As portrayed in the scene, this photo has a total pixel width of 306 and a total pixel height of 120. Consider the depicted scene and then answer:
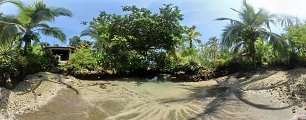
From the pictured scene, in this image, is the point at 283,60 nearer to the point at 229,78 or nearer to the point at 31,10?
the point at 229,78

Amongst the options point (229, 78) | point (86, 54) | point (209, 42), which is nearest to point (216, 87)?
point (229, 78)

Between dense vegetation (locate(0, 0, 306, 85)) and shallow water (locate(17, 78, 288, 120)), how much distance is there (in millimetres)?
2056

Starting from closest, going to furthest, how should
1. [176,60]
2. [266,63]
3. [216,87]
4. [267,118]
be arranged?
[267,118] → [216,87] → [266,63] → [176,60]

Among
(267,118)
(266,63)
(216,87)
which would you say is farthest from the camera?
(266,63)

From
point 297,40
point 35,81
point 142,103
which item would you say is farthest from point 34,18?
point 297,40

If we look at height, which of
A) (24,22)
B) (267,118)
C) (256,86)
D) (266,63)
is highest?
(24,22)

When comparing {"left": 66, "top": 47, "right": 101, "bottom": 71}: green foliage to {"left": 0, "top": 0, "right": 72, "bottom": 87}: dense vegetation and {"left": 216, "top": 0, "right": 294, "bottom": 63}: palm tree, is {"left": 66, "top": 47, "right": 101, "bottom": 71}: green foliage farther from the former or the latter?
{"left": 216, "top": 0, "right": 294, "bottom": 63}: palm tree

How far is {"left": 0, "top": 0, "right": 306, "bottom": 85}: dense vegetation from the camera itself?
1506 centimetres

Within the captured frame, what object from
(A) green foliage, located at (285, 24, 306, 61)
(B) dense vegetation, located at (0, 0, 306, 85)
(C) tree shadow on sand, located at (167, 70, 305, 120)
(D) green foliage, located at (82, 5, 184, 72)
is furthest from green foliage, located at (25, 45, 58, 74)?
(A) green foliage, located at (285, 24, 306, 61)

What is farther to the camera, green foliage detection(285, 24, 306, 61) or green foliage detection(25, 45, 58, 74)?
green foliage detection(285, 24, 306, 61)

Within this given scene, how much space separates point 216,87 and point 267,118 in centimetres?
445

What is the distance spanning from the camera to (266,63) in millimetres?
16516

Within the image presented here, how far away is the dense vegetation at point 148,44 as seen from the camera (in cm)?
1506

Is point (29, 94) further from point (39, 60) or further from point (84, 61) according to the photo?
point (84, 61)
